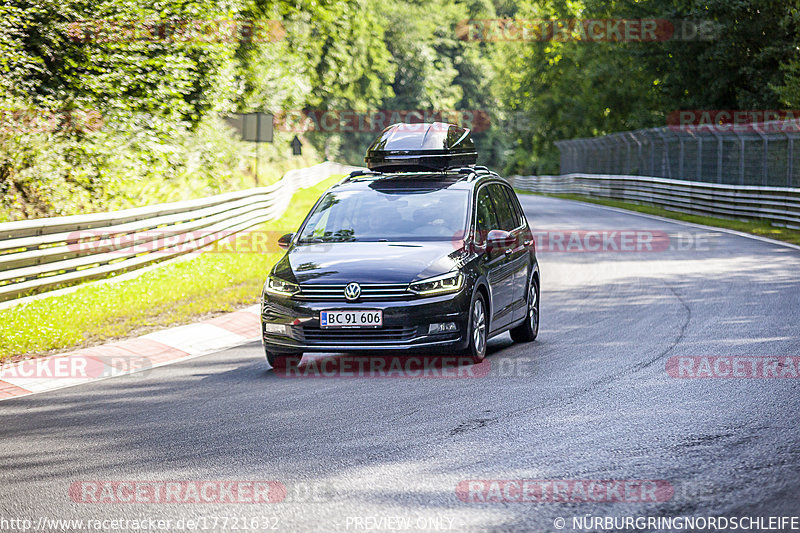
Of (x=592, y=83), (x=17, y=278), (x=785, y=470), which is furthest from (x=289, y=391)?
(x=592, y=83)

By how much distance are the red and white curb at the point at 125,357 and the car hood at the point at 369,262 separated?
6.16ft

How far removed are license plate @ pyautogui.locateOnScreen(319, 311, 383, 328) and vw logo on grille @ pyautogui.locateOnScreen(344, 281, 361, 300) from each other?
0.14 metres

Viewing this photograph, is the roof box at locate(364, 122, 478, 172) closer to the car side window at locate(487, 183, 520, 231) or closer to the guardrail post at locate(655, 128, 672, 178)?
the car side window at locate(487, 183, 520, 231)

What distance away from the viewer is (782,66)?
36.2 metres

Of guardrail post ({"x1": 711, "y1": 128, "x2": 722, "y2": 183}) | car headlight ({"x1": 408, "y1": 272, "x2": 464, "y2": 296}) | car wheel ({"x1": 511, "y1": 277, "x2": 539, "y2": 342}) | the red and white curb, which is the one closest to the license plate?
car headlight ({"x1": 408, "y1": 272, "x2": 464, "y2": 296})

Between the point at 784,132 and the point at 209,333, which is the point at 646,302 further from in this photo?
the point at 784,132

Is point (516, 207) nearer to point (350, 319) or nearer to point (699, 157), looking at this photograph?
point (350, 319)

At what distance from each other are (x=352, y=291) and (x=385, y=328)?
42 centimetres

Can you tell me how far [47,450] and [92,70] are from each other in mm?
17357

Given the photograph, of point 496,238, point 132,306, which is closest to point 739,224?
point 132,306

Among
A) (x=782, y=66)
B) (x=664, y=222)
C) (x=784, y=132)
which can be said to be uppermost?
(x=782, y=66)

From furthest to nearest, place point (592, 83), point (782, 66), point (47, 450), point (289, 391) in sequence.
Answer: point (592, 83), point (782, 66), point (289, 391), point (47, 450)

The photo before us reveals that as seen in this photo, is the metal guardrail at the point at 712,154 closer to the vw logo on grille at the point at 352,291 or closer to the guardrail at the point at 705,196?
the guardrail at the point at 705,196

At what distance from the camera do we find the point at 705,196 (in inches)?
1308
